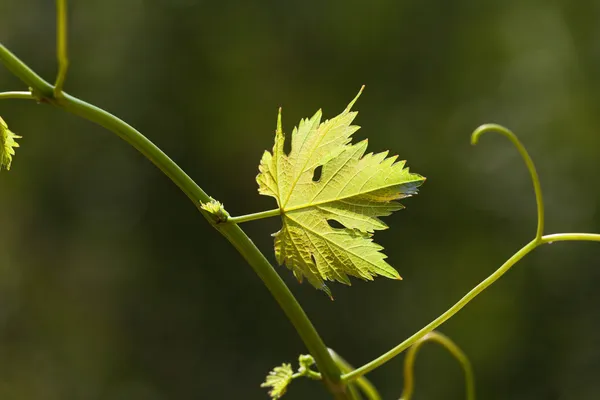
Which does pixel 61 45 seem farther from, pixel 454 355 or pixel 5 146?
pixel 454 355

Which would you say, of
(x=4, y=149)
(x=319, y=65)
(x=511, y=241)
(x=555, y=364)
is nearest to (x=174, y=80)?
(x=319, y=65)

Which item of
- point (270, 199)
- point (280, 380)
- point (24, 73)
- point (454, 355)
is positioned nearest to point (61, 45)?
point (24, 73)

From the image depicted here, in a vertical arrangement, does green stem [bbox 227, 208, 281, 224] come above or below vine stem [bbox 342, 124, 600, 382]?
above

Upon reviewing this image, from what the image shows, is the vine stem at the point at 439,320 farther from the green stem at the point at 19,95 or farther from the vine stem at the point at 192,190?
the green stem at the point at 19,95

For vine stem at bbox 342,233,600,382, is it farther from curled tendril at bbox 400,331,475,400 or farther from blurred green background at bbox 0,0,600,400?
blurred green background at bbox 0,0,600,400

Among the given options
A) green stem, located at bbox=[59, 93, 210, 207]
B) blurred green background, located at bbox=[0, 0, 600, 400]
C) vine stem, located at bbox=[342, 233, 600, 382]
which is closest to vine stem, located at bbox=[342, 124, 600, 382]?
vine stem, located at bbox=[342, 233, 600, 382]

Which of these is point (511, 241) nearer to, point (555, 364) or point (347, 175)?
point (555, 364)
